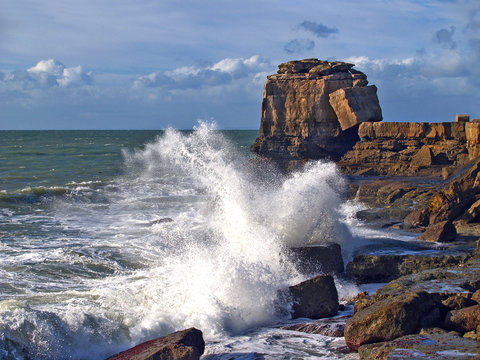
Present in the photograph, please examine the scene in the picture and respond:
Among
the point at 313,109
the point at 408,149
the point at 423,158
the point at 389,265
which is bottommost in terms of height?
the point at 389,265

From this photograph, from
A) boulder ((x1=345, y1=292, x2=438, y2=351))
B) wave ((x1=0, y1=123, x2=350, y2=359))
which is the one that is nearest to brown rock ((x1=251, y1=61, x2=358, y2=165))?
wave ((x1=0, y1=123, x2=350, y2=359))

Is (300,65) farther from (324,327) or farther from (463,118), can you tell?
(324,327)

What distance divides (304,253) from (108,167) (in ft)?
82.7

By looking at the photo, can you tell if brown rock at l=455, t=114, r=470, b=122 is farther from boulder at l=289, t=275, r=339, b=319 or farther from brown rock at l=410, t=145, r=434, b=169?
boulder at l=289, t=275, r=339, b=319

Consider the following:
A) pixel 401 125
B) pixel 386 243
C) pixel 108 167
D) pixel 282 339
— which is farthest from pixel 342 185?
pixel 108 167

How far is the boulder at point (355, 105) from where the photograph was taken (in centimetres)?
Result: 1950

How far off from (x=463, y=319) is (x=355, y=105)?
1493 cm

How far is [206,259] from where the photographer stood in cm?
880

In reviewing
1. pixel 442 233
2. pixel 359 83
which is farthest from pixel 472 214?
pixel 359 83

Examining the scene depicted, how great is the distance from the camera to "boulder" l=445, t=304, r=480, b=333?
5.29 metres

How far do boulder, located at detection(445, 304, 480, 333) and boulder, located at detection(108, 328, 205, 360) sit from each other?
8.31 feet

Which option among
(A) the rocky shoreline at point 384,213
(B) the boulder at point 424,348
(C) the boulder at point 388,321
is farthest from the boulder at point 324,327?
(B) the boulder at point 424,348

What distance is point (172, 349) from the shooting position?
534 centimetres

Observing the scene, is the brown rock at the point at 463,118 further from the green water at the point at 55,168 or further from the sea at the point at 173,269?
the green water at the point at 55,168
